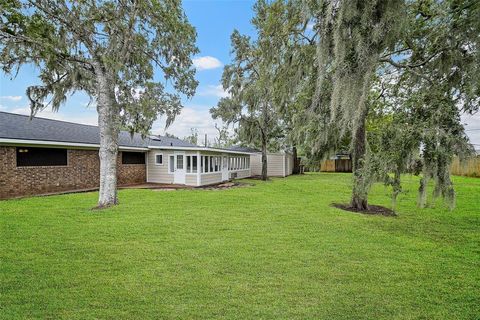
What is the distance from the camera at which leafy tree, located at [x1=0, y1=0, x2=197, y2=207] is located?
709 centimetres

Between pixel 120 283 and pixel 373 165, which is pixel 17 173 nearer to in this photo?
pixel 120 283

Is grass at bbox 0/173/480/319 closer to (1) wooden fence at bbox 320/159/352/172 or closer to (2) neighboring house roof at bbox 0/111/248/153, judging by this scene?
(2) neighboring house roof at bbox 0/111/248/153

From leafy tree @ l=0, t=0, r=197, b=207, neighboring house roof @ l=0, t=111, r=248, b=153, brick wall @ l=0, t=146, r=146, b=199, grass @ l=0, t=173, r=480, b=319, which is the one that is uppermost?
leafy tree @ l=0, t=0, r=197, b=207

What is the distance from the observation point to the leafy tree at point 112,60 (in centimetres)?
709

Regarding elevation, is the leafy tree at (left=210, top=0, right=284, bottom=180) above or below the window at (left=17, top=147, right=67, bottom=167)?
above

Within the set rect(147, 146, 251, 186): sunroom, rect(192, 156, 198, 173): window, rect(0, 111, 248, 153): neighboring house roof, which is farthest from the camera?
rect(192, 156, 198, 173): window

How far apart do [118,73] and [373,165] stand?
7.19 m

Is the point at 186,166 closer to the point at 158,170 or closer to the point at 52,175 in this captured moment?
the point at 158,170

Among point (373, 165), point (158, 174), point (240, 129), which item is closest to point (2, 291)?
point (373, 165)

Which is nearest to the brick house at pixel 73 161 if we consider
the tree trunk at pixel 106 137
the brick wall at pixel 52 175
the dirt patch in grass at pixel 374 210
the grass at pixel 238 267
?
the brick wall at pixel 52 175

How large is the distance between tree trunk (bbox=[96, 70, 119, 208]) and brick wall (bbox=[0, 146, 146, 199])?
13.8 ft

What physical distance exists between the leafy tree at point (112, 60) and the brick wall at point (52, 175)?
2.54 m

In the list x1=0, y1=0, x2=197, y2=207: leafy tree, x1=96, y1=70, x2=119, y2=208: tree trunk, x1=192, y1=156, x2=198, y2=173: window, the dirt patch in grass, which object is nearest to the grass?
the dirt patch in grass

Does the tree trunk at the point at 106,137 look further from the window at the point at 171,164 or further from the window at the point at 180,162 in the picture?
the window at the point at 171,164
